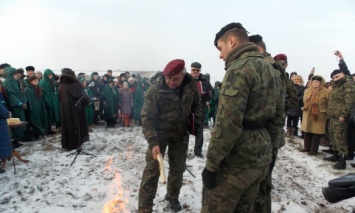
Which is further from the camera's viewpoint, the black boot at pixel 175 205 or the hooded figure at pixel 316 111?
the hooded figure at pixel 316 111

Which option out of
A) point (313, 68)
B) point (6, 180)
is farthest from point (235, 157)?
point (313, 68)

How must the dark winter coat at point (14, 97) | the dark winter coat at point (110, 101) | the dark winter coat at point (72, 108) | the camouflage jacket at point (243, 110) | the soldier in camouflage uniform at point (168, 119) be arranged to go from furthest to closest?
the dark winter coat at point (110, 101) → the dark winter coat at point (14, 97) → the dark winter coat at point (72, 108) → the soldier in camouflage uniform at point (168, 119) → the camouflage jacket at point (243, 110)

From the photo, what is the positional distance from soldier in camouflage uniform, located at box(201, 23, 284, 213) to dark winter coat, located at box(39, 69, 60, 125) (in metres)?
8.49

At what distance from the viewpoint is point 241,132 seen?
2.31m

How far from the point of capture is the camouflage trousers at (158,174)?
3707 millimetres

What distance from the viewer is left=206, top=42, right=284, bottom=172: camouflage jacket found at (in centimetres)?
223

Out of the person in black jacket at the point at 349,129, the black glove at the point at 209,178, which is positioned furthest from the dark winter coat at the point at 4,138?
the person in black jacket at the point at 349,129

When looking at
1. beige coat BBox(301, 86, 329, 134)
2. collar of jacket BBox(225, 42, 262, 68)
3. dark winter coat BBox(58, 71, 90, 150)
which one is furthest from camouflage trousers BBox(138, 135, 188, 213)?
beige coat BBox(301, 86, 329, 134)

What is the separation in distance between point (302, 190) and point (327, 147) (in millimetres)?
4304

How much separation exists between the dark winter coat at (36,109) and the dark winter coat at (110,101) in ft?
8.87

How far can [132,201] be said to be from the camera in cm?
441

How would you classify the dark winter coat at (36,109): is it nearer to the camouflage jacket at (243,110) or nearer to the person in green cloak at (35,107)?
the person in green cloak at (35,107)

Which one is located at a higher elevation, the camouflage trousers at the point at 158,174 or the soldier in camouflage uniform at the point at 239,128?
the soldier in camouflage uniform at the point at 239,128

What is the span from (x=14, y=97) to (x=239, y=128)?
7.59m
